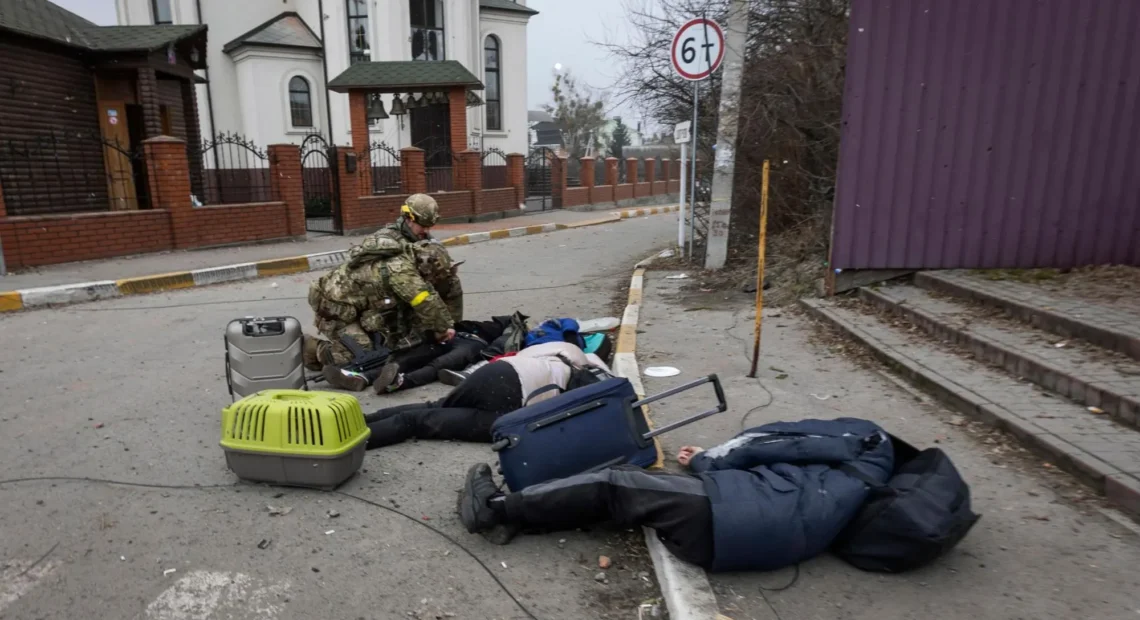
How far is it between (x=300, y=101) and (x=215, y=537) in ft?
83.3

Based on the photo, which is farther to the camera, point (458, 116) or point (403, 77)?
point (458, 116)

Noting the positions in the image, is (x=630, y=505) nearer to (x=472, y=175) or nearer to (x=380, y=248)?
(x=380, y=248)

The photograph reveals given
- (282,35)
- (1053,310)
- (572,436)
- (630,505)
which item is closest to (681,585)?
(630,505)

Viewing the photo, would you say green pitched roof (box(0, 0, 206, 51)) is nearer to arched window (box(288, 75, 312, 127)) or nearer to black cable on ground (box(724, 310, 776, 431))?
arched window (box(288, 75, 312, 127))

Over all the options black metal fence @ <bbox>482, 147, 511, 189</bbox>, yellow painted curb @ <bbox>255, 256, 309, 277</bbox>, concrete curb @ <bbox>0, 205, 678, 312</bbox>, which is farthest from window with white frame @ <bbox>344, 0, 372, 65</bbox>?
yellow painted curb @ <bbox>255, 256, 309, 277</bbox>

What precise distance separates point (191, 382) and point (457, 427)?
8.35 ft

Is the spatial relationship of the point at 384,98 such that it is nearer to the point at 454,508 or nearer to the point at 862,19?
the point at 862,19

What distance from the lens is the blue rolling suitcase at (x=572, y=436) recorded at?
3.04m

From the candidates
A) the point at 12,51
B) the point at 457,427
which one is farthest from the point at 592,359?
the point at 12,51

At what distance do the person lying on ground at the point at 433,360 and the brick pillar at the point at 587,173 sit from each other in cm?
2076

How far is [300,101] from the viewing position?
83.3 ft

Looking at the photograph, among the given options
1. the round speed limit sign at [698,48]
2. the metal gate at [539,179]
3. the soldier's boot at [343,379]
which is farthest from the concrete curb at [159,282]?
the metal gate at [539,179]

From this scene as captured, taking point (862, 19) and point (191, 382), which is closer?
point (191, 382)

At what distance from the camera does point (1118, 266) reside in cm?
594
